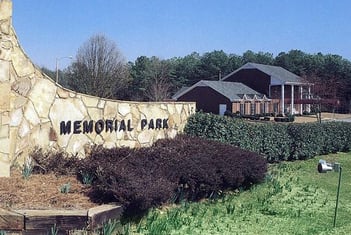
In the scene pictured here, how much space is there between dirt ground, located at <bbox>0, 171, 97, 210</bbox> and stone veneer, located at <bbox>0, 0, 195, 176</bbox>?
2.59 feet

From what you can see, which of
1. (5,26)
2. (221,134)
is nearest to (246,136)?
(221,134)

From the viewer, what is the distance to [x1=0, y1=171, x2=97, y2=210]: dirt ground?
19.6 ft

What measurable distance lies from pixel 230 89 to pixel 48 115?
5239cm

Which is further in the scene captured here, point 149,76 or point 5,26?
point 149,76

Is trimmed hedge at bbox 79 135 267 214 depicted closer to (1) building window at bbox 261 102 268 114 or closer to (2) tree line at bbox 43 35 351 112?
(2) tree line at bbox 43 35 351 112

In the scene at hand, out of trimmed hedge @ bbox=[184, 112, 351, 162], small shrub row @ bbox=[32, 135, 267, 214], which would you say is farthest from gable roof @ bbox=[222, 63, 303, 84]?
small shrub row @ bbox=[32, 135, 267, 214]

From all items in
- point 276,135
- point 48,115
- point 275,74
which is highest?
point 275,74

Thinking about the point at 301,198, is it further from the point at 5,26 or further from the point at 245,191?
the point at 5,26

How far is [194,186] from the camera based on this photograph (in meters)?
8.15

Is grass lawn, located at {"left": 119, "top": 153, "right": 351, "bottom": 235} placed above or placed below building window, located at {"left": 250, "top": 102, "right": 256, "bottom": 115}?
below

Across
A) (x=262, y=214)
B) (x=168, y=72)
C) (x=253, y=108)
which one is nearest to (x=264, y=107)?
(x=253, y=108)

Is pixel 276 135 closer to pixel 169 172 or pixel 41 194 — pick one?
pixel 169 172

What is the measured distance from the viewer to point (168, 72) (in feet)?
265

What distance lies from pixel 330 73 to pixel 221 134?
74022 mm
